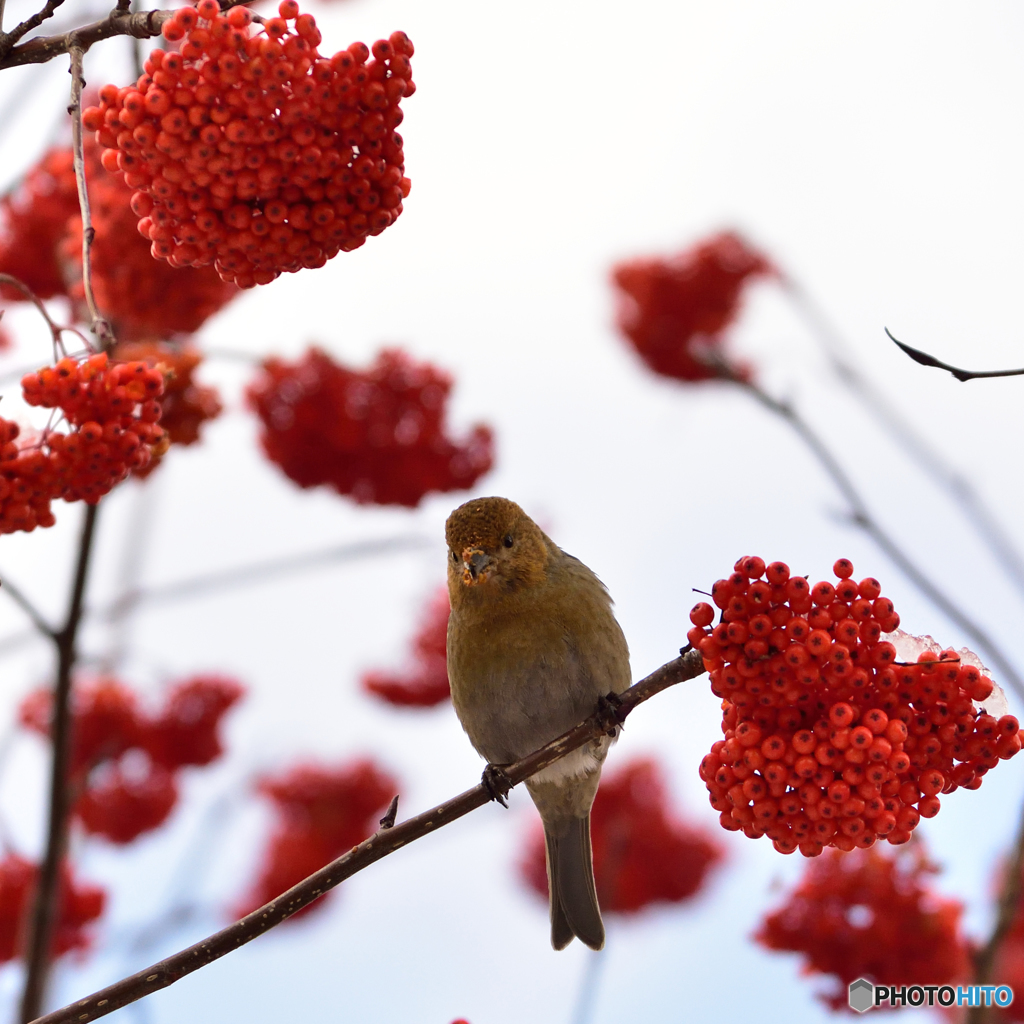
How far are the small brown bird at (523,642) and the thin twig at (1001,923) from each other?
1158mm

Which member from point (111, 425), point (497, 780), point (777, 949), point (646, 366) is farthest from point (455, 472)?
point (646, 366)

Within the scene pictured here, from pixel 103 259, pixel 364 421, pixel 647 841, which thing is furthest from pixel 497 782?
pixel 647 841

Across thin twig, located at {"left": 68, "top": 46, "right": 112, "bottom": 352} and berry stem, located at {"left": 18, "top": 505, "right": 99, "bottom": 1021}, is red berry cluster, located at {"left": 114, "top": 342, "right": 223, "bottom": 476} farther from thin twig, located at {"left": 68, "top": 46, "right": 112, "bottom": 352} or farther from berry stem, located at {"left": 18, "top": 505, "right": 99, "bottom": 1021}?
thin twig, located at {"left": 68, "top": 46, "right": 112, "bottom": 352}

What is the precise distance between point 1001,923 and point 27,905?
378 cm

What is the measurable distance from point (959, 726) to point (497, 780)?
132 cm

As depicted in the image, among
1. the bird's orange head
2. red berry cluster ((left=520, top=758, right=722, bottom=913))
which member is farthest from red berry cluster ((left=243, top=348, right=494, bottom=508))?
red berry cluster ((left=520, top=758, right=722, bottom=913))

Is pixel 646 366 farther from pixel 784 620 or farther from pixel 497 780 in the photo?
pixel 784 620

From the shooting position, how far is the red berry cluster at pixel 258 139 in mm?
1849

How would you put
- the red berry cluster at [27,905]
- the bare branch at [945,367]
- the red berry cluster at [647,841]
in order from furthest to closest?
the red berry cluster at [647,841], the red berry cluster at [27,905], the bare branch at [945,367]

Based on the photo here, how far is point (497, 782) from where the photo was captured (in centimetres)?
288

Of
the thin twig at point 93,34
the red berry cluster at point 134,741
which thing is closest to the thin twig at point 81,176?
the thin twig at point 93,34

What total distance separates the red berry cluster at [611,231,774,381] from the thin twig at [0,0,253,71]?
5.08m

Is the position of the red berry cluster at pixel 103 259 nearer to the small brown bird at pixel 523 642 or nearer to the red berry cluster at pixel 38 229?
the red berry cluster at pixel 38 229

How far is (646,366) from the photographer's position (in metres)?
7.34
